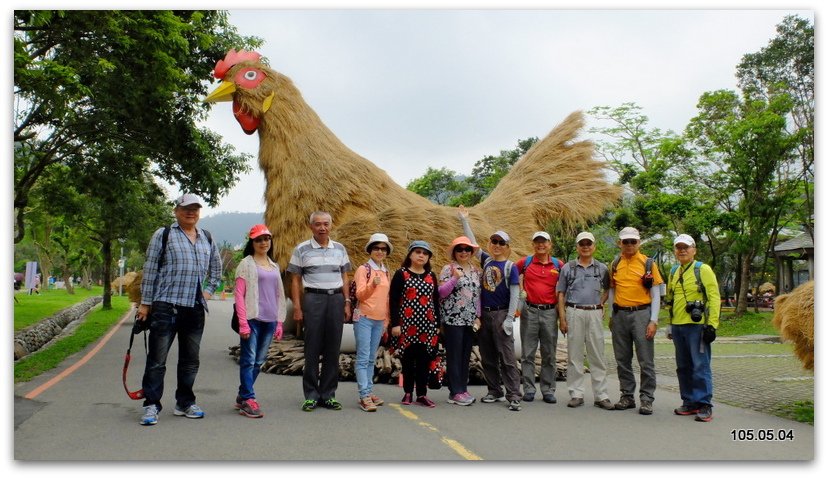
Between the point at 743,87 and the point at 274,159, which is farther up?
the point at 743,87

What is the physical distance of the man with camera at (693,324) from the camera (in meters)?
5.35

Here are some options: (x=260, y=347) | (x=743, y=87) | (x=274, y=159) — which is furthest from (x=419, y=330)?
(x=743, y=87)

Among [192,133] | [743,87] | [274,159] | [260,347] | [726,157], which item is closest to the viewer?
[260,347]

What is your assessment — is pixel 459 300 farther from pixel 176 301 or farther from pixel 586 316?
pixel 176 301

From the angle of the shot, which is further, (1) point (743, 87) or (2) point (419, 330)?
(1) point (743, 87)

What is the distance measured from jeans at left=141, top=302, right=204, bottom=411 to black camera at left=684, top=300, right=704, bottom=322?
3920mm

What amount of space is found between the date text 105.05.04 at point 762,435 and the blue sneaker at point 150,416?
4.14m

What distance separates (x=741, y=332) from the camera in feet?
43.9

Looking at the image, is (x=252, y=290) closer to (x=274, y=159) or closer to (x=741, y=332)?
(x=274, y=159)

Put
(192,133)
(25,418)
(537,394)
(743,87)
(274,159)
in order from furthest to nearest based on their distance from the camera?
(192,133) < (743,87) < (274,159) < (537,394) < (25,418)

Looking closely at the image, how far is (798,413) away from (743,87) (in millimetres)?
4480

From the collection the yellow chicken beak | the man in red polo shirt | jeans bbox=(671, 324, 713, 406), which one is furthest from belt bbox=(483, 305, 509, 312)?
the yellow chicken beak

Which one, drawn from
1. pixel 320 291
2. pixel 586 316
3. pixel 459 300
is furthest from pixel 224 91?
pixel 586 316

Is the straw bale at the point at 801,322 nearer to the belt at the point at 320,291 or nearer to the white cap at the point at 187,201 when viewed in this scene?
the belt at the point at 320,291
